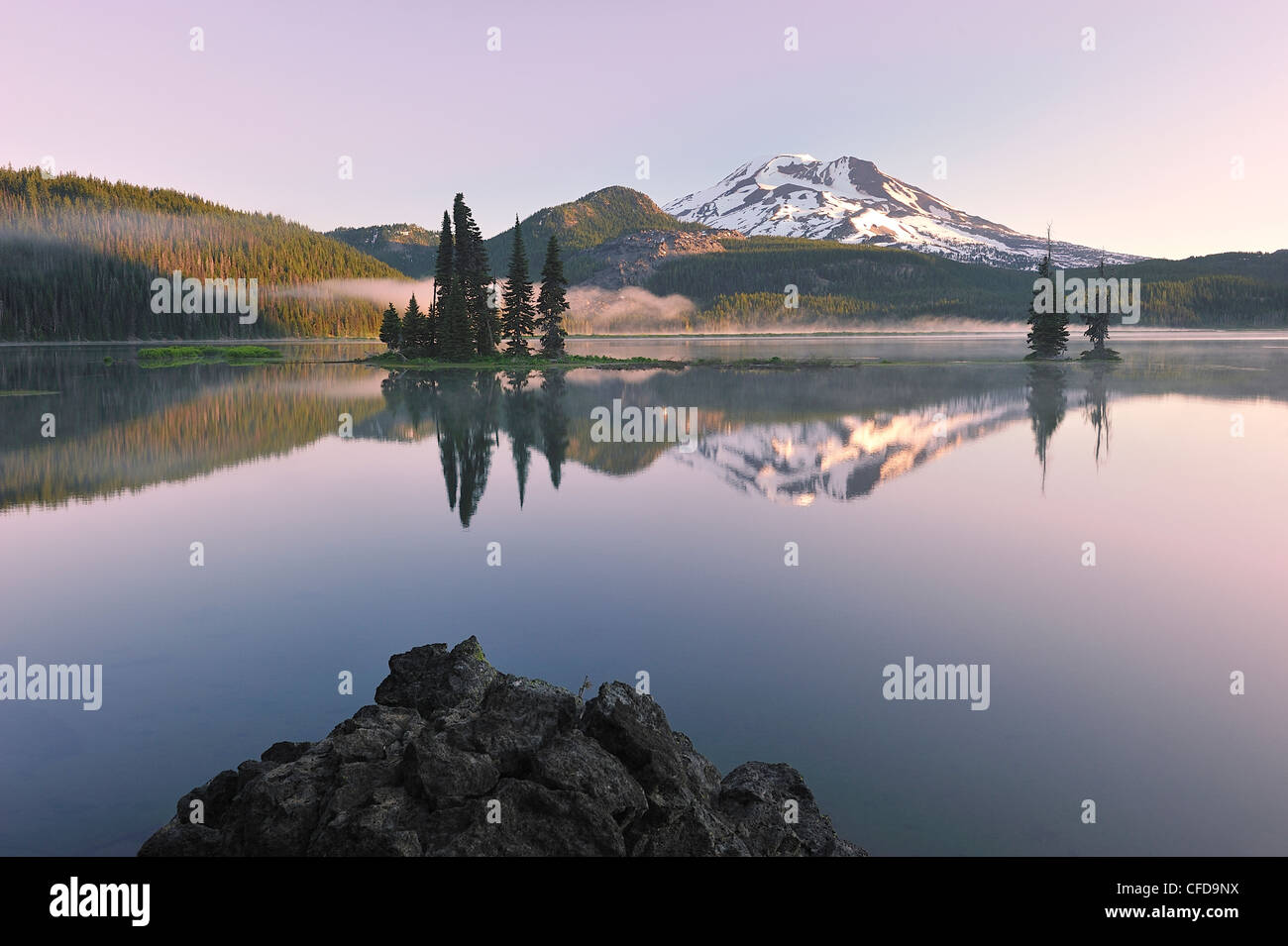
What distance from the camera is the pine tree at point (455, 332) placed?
8638 cm

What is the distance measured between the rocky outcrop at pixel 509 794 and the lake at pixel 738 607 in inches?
34.4

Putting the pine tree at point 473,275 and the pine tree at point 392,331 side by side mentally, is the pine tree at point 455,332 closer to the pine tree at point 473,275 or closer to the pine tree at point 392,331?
the pine tree at point 473,275

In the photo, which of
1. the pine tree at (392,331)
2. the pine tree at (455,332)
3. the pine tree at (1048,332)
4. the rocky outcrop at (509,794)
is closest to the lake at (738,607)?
the rocky outcrop at (509,794)

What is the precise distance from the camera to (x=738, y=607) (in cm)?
1380

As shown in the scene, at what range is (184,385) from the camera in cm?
6456

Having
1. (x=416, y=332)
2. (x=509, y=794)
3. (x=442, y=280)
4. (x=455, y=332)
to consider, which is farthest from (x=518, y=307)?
(x=509, y=794)

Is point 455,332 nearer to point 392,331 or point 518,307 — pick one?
point 518,307

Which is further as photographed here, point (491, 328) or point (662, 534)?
point (491, 328)

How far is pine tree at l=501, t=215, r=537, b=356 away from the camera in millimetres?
87312

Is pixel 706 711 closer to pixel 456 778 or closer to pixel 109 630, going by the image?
pixel 456 778

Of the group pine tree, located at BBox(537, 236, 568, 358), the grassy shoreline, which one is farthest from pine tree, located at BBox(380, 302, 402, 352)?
the grassy shoreline
